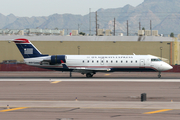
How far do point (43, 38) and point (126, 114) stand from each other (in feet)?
232

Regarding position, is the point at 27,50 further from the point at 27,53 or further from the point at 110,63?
the point at 110,63

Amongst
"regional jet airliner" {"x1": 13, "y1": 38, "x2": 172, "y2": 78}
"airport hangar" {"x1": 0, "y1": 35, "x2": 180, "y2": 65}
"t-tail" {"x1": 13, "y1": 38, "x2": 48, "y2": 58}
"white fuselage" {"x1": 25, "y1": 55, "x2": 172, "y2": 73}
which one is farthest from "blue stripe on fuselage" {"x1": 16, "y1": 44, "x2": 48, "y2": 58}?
"airport hangar" {"x1": 0, "y1": 35, "x2": 180, "y2": 65}

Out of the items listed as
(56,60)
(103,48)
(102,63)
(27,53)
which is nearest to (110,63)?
(102,63)

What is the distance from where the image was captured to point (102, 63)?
4388 centimetres

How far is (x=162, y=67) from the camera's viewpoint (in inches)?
1703

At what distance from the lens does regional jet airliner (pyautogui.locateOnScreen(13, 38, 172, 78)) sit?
43312mm

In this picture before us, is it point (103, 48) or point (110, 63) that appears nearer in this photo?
point (110, 63)

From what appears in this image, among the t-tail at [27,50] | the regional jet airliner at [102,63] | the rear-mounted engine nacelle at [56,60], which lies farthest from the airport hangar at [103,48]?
the rear-mounted engine nacelle at [56,60]

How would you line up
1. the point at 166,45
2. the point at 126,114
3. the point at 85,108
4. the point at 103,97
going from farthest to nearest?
1. the point at 166,45
2. the point at 103,97
3. the point at 85,108
4. the point at 126,114

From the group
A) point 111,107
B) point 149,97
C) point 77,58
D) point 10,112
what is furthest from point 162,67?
point 10,112

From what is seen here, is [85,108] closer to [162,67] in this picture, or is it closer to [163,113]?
[163,113]

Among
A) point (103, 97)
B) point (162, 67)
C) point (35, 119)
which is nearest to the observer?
point (35, 119)

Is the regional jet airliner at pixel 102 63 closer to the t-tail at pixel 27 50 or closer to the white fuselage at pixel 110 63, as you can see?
the white fuselage at pixel 110 63

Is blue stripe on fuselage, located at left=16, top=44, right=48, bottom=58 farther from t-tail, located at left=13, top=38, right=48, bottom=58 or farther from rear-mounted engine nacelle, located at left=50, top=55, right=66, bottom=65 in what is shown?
rear-mounted engine nacelle, located at left=50, top=55, right=66, bottom=65
